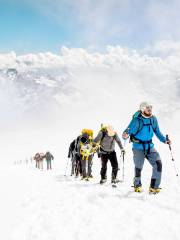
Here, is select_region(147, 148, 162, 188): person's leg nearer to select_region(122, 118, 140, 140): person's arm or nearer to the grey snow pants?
the grey snow pants

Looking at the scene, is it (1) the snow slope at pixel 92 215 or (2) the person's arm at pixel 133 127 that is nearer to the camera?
(1) the snow slope at pixel 92 215

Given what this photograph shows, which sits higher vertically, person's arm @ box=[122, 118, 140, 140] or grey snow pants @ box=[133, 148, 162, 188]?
person's arm @ box=[122, 118, 140, 140]

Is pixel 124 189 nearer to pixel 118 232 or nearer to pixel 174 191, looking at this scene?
pixel 174 191

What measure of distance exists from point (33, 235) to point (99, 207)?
2598 mm

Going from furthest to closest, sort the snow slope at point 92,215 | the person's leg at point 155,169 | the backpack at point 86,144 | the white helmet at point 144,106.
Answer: the backpack at point 86,144, the person's leg at point 155,169, the white helmet at point 144,106, the snow slope at point 92,215

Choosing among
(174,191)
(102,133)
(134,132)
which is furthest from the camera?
(102,133)

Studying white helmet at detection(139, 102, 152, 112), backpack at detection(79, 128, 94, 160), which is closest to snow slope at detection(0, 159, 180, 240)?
white helmet at detection(139, 102, 152, 112)

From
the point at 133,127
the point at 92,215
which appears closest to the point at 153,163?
the point at 133,127

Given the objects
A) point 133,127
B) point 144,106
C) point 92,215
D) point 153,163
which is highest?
point 144,106

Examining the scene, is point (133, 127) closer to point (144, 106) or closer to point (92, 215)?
point (144, 106)

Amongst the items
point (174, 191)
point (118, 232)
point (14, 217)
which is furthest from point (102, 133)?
point (118, 232)

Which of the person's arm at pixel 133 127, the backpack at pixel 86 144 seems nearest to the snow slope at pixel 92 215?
the person's arm at pixel 133 127

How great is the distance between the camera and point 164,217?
768 centimetres

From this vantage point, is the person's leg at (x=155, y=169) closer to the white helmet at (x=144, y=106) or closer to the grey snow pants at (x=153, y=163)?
the grey snow pants at (x=153, y=163)
